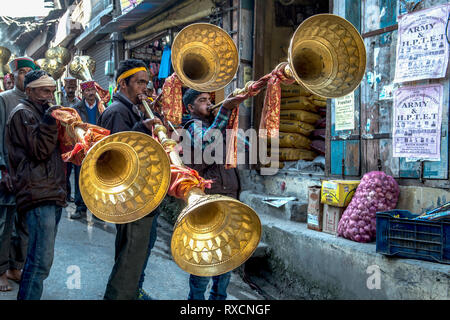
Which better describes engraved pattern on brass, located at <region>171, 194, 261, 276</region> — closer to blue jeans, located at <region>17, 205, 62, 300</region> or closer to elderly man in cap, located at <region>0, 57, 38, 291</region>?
blue jeans, located at <region>17, 205, 62, 300</region>

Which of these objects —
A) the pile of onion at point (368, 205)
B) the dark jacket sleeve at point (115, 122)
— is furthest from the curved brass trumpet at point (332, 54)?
the pile of onion at point (368, 205)

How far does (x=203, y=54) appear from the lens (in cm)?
316

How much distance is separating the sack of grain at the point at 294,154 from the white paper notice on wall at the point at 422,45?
2.33 meters

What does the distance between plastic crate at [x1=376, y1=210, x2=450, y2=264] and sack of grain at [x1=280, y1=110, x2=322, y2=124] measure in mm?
3073

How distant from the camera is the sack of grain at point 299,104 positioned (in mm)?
6344

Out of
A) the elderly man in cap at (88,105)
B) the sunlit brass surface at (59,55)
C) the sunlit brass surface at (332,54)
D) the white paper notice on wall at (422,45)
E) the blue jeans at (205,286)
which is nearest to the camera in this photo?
the sunlit brass surface at (332,54)

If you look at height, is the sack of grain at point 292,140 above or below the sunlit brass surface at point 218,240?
above

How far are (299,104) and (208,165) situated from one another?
358 centimetres

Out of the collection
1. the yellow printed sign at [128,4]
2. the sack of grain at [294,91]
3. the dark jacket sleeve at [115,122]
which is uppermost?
the yellow printed sign at [128,4]

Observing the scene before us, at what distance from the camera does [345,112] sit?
4578 millimetres

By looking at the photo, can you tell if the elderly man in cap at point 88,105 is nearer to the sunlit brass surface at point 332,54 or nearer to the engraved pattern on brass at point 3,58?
the engraved pattern on brass at point 3,58

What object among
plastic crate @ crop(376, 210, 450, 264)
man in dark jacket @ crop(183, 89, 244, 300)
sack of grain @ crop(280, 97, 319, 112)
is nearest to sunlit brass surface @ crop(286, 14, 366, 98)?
man in dark jacket @ crop(183, 89, 244, 300)
